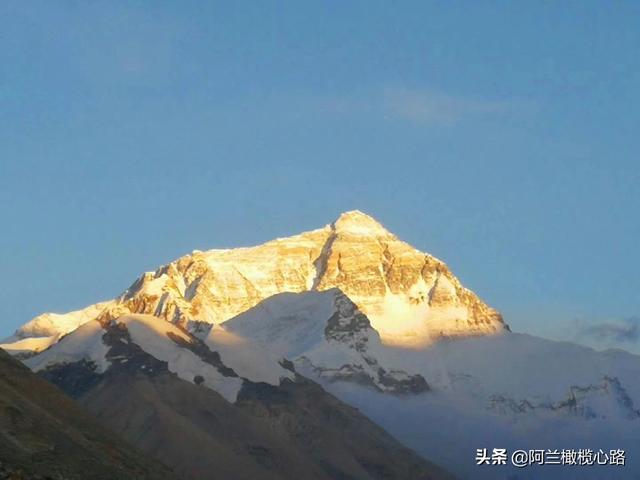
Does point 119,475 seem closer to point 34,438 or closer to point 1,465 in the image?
point 34,438

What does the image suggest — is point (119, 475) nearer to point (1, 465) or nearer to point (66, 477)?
point (66, 477)

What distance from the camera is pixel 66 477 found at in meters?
176

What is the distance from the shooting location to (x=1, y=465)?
161375 mm

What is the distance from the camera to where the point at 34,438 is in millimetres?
188000

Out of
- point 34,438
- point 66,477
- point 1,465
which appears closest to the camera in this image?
point 1,465

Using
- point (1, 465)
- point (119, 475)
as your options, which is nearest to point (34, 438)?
point (119, 475)

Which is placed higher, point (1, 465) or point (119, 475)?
point (119, 475)

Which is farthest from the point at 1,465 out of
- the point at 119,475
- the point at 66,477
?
the point at 119,475

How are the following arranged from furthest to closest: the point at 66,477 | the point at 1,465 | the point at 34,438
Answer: the point at 34,438 < the point at 66,477 < the point at 1,465

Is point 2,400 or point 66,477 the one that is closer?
point 66,477

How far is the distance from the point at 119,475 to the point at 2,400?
1478cm

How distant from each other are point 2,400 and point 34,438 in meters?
10.3

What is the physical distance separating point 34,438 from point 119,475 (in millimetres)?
9859

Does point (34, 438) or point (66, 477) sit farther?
point (34, 438)
